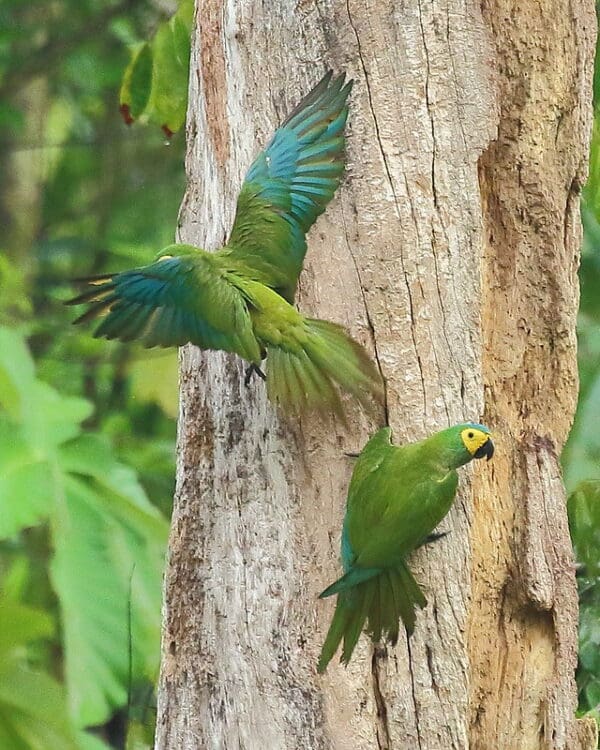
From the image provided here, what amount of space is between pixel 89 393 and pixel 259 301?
2894 mm

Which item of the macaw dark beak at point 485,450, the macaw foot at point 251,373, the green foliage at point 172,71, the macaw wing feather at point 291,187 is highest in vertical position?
the green foliage at point 172,71

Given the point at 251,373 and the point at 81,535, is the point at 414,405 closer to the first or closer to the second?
the point at 251,373

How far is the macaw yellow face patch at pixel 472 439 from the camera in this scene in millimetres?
1453

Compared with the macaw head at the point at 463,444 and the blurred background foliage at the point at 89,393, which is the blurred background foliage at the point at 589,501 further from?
the macaw head at the point at 463,444

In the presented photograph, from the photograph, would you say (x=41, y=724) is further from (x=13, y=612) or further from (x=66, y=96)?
(x=66, y=96)

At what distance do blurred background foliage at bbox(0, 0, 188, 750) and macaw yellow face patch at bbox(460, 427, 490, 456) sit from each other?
840 millimetres

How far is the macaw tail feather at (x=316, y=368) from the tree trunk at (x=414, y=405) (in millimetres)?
125

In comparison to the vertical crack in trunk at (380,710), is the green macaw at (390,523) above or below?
above

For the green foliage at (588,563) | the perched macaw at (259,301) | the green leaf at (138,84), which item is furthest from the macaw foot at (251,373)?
the green leaf at (138,84)

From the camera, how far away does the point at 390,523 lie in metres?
1.47

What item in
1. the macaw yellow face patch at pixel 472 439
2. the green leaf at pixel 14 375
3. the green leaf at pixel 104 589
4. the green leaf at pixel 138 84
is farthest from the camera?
the green leaf at pixel 138 84

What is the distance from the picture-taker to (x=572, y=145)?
6.05 feet

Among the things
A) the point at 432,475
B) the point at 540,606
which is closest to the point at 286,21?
the point at 432,475

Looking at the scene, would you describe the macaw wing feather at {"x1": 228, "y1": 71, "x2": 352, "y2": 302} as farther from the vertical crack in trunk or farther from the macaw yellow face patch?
the vertical crack in trunk
